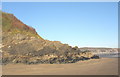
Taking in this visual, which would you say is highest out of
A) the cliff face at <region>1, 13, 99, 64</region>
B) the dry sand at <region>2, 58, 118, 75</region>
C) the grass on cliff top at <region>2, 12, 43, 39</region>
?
the grass on cliff top at <region>2, 12, 43, 39</region>

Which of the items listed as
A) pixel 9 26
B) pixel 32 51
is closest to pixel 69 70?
pixel 32 51

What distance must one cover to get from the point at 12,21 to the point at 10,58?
1960cm

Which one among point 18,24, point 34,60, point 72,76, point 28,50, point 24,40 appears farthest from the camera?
point 18,24

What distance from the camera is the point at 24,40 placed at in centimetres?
3131

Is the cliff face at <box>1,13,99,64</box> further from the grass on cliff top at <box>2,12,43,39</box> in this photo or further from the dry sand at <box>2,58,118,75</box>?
the dry sand at <box>2,58,118,75</box>

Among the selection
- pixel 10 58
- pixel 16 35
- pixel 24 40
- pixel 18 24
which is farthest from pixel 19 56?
pixel 18 24

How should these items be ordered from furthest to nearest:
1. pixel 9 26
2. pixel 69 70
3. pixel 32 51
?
1. pixel 9 26
2. pixel 32 51
3. pixel 69 70

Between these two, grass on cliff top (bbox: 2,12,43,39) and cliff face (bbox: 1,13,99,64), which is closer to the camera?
cliff face (bbox: 1,13,99,64)

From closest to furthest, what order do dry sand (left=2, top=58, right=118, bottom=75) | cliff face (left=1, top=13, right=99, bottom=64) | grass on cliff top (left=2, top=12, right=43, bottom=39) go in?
dry sand (left=2, top=58, right=118, bottom=75)
cliff face (left=1, top=13, right=99, bottom=64)
grass on cliff top (left=2, top=12, right=43, bottom=39)

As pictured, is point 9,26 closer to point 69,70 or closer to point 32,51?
point 32,51

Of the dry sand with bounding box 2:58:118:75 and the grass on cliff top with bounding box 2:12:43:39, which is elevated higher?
the grass on cliff top with bounding box 2:12:43:39

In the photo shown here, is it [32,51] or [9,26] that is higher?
[9,26]

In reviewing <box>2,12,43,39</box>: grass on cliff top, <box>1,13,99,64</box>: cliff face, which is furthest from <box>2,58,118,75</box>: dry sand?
<box>2,12,43,39</box>: grass on cliff top

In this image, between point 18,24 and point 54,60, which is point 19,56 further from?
point 18,24
